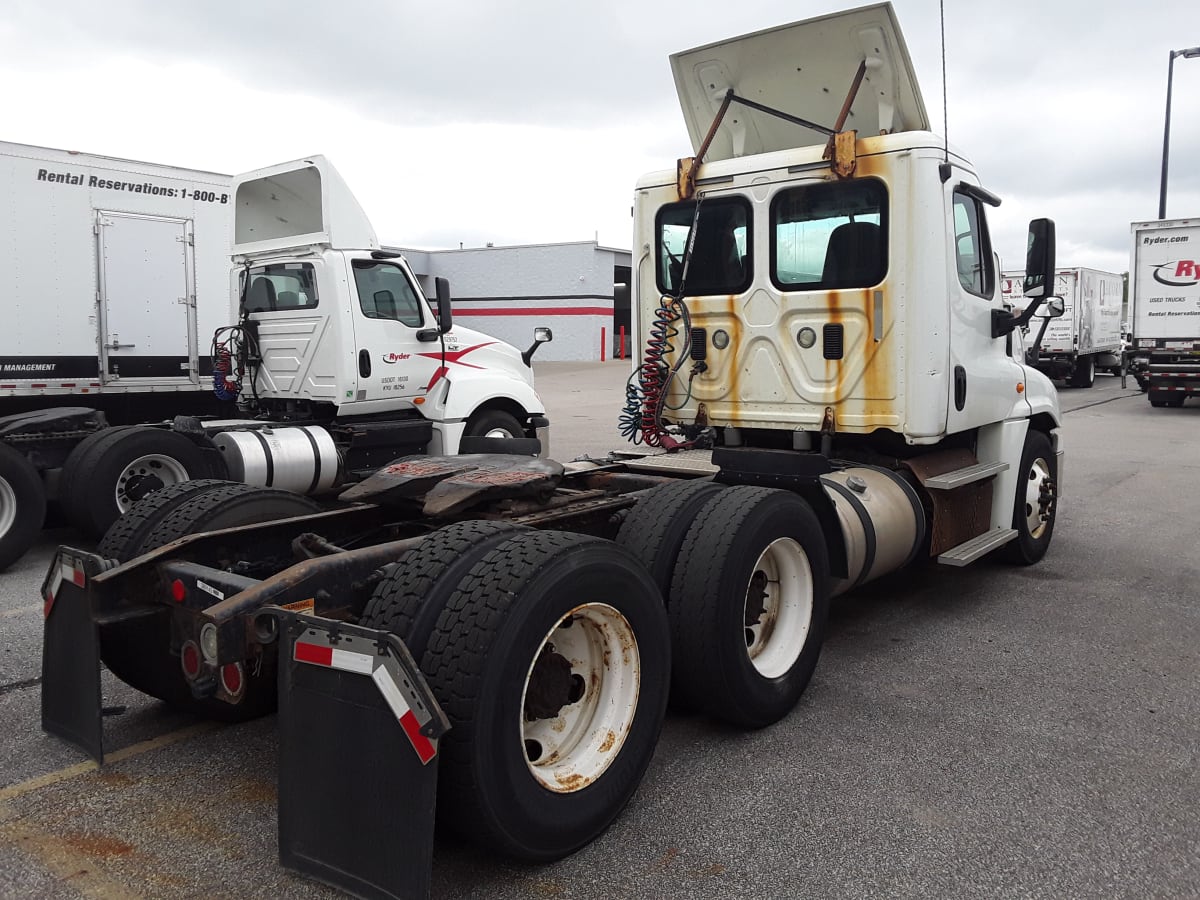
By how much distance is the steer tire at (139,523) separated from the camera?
382cm

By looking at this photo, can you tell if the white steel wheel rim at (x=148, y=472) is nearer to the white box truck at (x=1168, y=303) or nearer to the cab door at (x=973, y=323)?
the cab door at (x=973, y=323)

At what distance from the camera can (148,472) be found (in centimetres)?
752

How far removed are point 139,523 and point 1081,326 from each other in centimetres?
2808

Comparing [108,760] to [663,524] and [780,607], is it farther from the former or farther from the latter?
[780,607]

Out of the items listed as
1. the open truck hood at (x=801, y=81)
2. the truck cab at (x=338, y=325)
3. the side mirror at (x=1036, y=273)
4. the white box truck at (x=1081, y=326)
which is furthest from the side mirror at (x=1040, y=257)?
the white box truck at (x=1081, y=326)

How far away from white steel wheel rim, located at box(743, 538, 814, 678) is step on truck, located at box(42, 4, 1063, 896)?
11mm

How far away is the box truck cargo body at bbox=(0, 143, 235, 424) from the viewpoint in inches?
340

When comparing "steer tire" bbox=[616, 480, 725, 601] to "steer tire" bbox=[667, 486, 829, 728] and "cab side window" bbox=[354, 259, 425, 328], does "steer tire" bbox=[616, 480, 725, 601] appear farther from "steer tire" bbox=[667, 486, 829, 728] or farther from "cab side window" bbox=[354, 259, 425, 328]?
"cab side window" bbox=[354, 259, 425, 328]

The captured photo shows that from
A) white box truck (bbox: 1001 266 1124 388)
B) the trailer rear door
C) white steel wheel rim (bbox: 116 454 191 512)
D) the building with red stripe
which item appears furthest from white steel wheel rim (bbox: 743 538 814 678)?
the building with red stripe

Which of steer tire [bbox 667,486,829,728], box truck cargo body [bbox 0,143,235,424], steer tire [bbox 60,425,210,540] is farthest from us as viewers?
box truck cargo body [bbox 0,143,235,424]

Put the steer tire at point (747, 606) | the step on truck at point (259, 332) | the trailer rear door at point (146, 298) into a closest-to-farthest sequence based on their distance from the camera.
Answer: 1. the steer tire at point (747, 606)
2. the step on truck at point (259, 332)
3. the trailer rear door at point (146, 298)

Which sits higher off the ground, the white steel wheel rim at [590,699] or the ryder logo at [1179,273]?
the ryder logo at [1179,273]

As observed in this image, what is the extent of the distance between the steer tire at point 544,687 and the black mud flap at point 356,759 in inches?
6.4

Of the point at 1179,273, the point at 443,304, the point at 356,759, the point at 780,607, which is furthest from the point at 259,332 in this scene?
the point at 1179,273
